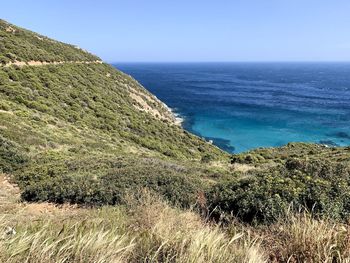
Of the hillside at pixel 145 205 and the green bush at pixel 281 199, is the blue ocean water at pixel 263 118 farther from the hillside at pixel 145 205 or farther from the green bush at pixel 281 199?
the green bush at pixel 281 199

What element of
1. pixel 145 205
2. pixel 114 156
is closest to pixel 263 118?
pixel 114 156

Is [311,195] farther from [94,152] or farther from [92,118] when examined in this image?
[92,118]

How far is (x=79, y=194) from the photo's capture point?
8.45 meters

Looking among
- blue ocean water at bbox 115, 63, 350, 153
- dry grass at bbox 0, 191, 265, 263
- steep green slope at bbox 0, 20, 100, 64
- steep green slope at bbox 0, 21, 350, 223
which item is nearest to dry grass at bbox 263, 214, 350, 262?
dry grass at bbox 0, 191, 265, 263

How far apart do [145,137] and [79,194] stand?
22.8 m

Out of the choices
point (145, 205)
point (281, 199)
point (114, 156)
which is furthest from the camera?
point (114, 156)

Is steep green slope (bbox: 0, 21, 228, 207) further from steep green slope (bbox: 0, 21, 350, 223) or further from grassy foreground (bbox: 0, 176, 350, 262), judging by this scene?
grassy foreground (bbox: 0, 176, 350, 262)

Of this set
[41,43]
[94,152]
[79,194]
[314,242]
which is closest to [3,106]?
[94,152]

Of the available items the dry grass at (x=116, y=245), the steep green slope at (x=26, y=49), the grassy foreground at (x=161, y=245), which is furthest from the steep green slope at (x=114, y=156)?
the dry grass at (x=116, y=245)

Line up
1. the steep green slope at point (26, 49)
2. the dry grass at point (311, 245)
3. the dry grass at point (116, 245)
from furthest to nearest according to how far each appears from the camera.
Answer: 1. the steep green slope at point (26, 49)
2. the dry grass at point (311, 245)
3. the dry grass at point (116, 245)

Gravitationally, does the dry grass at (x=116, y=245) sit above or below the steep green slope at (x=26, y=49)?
below

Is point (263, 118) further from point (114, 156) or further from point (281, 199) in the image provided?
point (281, 199)

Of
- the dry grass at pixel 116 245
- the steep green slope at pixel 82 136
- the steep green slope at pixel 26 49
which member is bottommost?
the steep green slope at pixel 82 136

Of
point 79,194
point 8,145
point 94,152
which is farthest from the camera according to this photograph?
point 94,152
